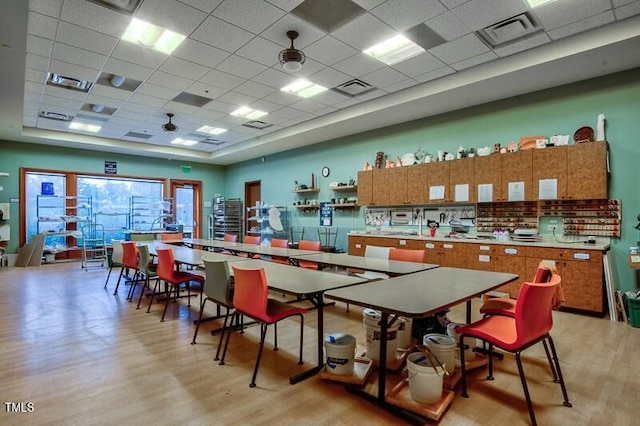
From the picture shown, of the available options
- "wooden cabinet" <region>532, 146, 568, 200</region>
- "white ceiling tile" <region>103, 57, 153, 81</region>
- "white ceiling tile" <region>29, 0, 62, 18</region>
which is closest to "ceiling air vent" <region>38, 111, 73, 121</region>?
"white ceiling tile" <region>103, 57, 153, 81</region>

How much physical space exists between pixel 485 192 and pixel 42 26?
5917 millimetres

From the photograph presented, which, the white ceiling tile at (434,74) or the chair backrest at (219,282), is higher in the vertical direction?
the white ceiling tile at (434,74)

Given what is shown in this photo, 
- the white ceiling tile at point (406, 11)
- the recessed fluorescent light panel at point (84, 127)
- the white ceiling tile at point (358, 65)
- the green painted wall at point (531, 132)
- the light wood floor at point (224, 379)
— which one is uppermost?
the white ceiling tile at point (406, 11)

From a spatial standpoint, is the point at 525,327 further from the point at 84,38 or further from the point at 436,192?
the point at 84,38

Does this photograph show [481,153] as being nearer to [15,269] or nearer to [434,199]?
[434,199]

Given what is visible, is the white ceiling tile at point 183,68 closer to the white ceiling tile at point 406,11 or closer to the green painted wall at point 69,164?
the white ceiling tile at point 406,11

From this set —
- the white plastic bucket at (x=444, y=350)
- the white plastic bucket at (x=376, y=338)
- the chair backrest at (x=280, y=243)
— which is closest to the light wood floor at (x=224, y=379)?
the white plastic bucket at (x=444, y=350)

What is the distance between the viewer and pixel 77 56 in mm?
4258

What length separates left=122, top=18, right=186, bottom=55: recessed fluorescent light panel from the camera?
372cm

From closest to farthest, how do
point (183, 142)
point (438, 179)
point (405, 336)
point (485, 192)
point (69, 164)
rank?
point (405, 336), point (485, 192), point (438, 179), point (69, 164), point (183, 142)

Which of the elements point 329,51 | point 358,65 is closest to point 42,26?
point 329,51

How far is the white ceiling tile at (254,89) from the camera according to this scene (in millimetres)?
5232

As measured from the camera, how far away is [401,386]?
2.29m

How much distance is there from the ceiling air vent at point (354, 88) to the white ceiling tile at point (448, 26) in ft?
4.99
